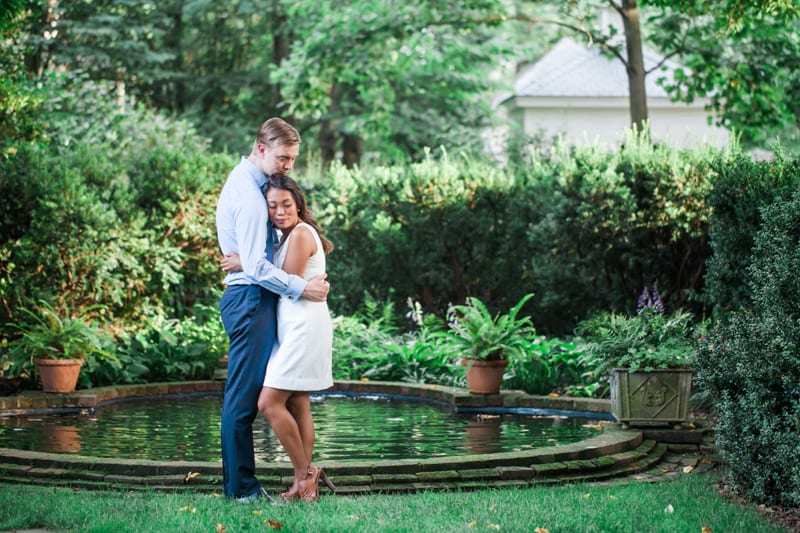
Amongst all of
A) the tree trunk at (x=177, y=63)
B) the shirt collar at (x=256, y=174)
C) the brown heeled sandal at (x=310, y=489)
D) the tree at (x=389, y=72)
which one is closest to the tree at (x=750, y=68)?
the tree at (x=389, y=72)

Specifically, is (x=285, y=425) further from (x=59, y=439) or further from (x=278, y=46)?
(x=278, y=46)

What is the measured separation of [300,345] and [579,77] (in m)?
28.1

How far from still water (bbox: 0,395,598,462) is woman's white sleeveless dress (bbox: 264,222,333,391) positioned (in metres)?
1.85

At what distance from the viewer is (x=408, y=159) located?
95.1 feet

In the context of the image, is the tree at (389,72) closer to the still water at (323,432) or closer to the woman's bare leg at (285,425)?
the still water at (323,432)

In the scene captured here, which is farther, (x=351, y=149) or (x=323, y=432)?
(x=351, y=149)

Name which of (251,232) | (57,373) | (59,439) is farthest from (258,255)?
(57,373)

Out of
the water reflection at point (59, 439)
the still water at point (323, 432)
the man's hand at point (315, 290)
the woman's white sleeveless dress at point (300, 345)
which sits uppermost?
the man's hand at point (315, 290)

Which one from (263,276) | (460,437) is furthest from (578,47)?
(263,276)

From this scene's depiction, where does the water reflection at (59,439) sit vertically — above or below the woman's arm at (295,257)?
below

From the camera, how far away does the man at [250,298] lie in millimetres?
6098

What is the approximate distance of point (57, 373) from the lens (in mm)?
10812

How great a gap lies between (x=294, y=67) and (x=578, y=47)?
53.6ft

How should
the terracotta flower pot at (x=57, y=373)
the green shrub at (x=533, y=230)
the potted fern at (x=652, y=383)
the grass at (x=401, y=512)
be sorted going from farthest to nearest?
the green shrub at (x=533, y=230) → the terracotta flower pot at (x=57, y=373) → the potted fern at (x=652, y=383) → the grass at (x=401, y=512)
